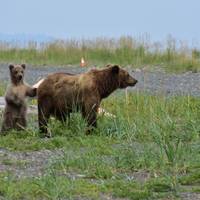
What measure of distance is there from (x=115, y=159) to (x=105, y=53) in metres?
20.7

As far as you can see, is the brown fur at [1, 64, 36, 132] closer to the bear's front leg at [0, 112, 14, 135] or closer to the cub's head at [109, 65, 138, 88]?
the bear's front leg at [0, 112, 14, 135]

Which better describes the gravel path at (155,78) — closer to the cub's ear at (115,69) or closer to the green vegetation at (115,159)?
the cub's ear at (115,69)

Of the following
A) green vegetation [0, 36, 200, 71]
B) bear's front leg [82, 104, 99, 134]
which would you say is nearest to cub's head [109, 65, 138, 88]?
bear's front leg [82, 104, 99, 134]

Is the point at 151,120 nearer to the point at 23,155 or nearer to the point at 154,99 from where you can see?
the point at 23,155

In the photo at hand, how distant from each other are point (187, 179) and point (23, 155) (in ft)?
7.70

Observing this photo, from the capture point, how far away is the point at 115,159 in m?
8.03

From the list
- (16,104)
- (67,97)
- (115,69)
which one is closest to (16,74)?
(16,104)

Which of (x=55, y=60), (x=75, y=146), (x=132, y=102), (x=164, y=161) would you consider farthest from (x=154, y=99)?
(x=55, y=60)

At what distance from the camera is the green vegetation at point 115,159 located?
6.81 metres

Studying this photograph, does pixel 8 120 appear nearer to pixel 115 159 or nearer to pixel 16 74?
pixel 16 74

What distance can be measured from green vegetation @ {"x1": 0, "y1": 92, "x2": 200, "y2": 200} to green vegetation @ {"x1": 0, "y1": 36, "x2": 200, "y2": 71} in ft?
46.7

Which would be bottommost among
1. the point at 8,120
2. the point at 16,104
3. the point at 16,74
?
the point at 8,120

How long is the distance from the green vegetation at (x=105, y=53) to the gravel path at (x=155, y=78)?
4.61ft

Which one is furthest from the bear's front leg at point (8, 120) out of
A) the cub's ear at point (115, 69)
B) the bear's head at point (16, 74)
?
the cub's ear at point (115, 69)
